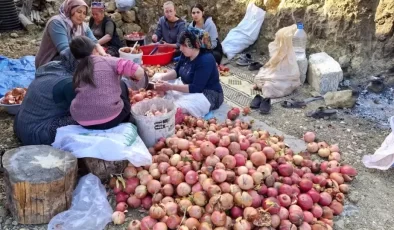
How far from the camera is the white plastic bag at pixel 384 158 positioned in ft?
12.2

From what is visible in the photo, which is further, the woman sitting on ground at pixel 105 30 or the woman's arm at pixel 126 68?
the woman sitting on ground at pixel 105 30

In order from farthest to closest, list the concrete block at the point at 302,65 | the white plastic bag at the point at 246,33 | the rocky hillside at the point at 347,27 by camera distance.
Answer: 1. the white plastic bag at the point at 246,33
2. the concrete block at the point at 302,65
3. the rocky hillside at the point at 347,27

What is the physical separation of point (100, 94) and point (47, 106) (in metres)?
0.58

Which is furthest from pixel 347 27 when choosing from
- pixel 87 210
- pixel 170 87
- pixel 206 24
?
pixel 87 210

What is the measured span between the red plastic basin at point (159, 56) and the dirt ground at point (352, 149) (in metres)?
2.01

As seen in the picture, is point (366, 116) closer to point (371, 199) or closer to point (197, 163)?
point (371, 199)

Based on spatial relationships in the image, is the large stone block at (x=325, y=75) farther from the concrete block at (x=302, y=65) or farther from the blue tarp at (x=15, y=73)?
the blue tarp at (x=15, y=73)

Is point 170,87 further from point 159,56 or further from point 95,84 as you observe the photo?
point 159,56

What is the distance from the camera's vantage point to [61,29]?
15.8 ft

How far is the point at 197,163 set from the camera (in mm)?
3369

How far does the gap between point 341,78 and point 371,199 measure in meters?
2.49

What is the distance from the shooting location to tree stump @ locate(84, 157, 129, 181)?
11.2ft

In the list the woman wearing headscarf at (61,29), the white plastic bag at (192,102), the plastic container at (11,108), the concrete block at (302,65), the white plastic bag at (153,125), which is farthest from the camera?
the concrete block at (302,65)

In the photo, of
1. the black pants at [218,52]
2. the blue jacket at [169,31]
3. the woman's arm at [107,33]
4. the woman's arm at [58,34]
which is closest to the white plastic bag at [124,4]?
the blue jacket at [169,31]
